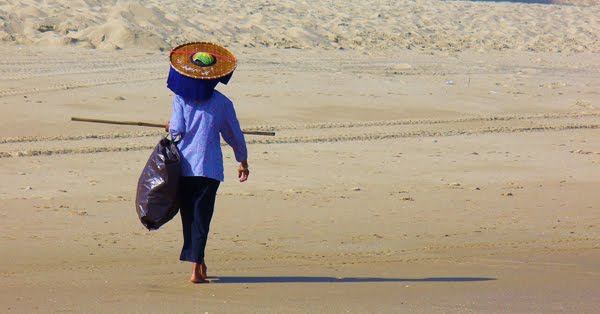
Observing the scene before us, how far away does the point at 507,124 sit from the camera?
44.3ft

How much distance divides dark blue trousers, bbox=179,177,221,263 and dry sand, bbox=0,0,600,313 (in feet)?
0.83

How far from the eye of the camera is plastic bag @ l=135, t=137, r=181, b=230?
5609 mm

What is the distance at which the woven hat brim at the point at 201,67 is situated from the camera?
5.68m

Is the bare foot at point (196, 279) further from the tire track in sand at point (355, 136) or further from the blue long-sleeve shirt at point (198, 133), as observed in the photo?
the tire track in sand at point (355, 136)

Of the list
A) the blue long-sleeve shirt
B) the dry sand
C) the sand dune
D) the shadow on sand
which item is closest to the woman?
the blue long-sleeve shirt

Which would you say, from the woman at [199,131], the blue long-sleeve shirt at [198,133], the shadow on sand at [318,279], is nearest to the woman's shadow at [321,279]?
the shadow on sand at [318,279]

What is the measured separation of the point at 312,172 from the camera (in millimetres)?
9852

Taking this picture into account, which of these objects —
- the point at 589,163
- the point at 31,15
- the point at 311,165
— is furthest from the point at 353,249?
the point at 31,15

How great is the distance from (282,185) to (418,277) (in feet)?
10.1

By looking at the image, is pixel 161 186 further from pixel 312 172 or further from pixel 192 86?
pixel 312 172

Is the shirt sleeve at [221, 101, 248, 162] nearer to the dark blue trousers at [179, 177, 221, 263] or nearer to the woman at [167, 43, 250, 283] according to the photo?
the woman at [167, 43, 250, 283]

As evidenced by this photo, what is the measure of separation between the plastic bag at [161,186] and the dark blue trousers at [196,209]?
4.5 inches

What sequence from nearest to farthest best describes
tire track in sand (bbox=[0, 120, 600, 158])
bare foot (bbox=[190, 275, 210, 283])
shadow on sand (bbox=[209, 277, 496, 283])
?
bare foot (bbox=[190, 275, 210, 283]) < shadow on sand (bbox=[209, 277, 496, 283]) < tire track in sand (bbox=[0, 120, 600, 158])

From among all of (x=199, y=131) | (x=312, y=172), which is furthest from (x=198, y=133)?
(x=312, y=172)
